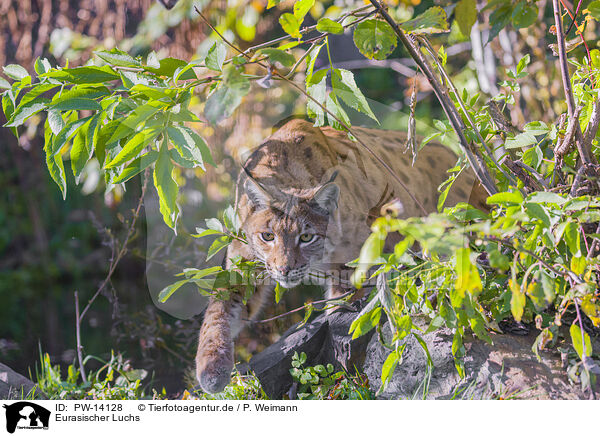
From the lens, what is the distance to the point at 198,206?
175 centimetres

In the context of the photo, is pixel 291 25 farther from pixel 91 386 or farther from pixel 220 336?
pixel 91 386

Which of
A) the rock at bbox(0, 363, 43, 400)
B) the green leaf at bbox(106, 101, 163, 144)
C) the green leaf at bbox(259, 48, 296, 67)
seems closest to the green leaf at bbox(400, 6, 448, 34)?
the green leaf at bbox(259, 48, 296, 67)

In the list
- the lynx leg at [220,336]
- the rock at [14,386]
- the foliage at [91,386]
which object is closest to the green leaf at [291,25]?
the lynx leg at [220,336]

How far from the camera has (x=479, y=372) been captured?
1134 millimetres

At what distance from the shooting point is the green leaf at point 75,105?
0.99 metres

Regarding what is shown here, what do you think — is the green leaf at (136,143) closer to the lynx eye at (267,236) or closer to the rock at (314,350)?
the lynx eye at (267,236)

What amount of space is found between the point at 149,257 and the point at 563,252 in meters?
Answer: 1.46

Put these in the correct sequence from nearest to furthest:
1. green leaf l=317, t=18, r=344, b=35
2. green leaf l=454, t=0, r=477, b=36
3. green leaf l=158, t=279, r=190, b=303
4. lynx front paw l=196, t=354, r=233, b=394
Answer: green leaf l=454, t=0, r=477, b=36 < green leaf l=317, t=18, r=344, b=35 < green leaf l=158, t=279, r=190, b=303 < lynx front paw l=196, t=354, r=233, b=394

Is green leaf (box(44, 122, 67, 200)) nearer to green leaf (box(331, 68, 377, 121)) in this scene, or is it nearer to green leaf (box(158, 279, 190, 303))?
green leaf (box(158, 279, 190, 303))

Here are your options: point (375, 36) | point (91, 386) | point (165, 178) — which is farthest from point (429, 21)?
point (91, 386)

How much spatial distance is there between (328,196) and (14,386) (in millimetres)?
1003

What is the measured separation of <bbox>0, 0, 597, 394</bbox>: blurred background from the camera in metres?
1.75
